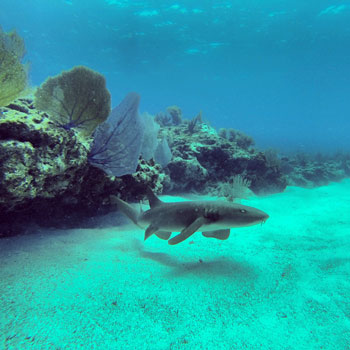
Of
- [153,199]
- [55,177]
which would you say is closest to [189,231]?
[153,199]

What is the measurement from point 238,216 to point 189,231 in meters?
0.70

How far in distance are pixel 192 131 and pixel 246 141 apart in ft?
13.2

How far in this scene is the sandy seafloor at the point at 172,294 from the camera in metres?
1.73

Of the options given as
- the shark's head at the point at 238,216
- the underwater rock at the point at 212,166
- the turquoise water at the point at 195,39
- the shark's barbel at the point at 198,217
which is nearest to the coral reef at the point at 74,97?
the shark's barbel at the point at 198,217

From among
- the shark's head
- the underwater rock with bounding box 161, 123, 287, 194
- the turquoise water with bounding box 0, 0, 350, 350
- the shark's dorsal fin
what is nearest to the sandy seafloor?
the turquoise water with bounding box 0, 0, 350, 350

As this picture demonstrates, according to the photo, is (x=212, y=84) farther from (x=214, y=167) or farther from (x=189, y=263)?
(x=189, y=263)

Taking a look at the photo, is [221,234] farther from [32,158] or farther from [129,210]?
[32,158]

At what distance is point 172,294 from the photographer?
2314mm

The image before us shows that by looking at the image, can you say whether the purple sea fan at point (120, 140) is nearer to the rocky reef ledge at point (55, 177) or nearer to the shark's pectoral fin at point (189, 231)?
the rocky reef ledge at point (55, 177)

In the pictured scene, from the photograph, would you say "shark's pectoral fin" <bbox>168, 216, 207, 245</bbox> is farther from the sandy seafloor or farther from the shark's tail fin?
the shark's tail fin

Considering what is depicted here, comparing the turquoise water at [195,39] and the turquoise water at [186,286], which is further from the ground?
the turquoise water at [195,39]

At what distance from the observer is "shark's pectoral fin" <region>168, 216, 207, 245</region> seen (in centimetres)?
269

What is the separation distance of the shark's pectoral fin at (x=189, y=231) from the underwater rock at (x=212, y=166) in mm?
5020

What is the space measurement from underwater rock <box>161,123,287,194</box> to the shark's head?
16.7 ft
